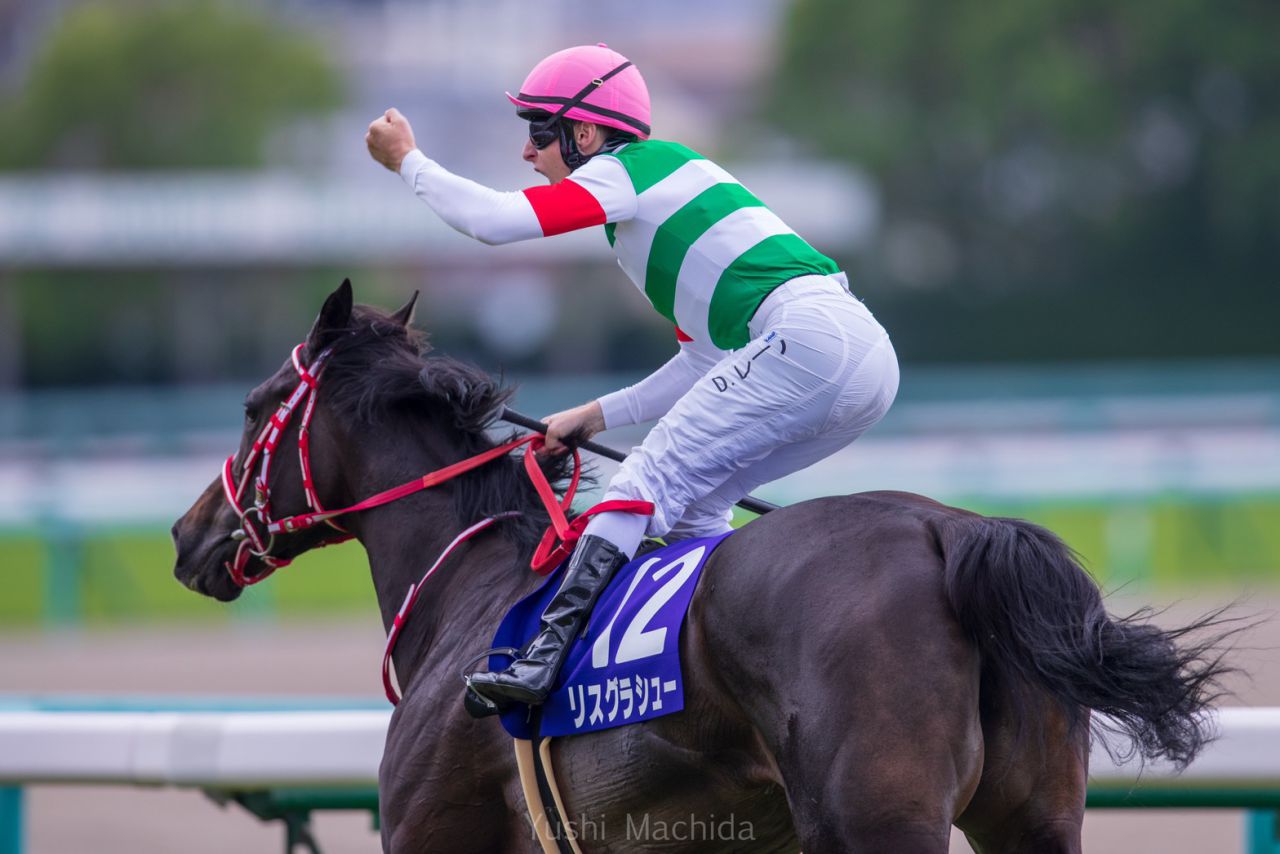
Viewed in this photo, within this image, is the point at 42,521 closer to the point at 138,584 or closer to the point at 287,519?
the point at 138,584

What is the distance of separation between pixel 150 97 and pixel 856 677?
33367 millimetres

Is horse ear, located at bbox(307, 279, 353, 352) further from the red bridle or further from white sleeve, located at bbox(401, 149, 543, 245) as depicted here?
white sleeve, located at bbox(401, 149, 543, 245)

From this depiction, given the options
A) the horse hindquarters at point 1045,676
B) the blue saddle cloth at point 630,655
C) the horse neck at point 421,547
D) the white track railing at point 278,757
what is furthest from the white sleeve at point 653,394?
the horse hindquarters at point 1045,676

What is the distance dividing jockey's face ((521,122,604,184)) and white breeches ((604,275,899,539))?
0.60 meters

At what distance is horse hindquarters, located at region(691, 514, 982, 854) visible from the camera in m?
2.58

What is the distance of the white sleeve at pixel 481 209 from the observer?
10.5 feet

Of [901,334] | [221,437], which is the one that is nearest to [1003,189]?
[901,334]

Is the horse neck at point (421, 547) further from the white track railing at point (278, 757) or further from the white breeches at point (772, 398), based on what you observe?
the white breeches at point (772, 398)

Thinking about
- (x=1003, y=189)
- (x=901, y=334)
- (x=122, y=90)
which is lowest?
(x=901, y=334)

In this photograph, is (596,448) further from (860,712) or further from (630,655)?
(860,712)

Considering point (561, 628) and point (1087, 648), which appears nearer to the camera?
point (1087, 648)

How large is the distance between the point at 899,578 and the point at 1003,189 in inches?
1277

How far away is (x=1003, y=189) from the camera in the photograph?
111 ft

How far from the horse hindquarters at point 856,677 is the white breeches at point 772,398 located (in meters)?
0.37
